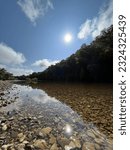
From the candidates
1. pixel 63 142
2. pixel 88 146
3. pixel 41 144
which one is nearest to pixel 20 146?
pixel 41 144

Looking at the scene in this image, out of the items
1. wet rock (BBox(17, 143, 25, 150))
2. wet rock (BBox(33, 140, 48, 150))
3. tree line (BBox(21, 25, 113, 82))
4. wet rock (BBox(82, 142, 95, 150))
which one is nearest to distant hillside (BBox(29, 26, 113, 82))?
tree line (BBox(21, 25, 113, 82))

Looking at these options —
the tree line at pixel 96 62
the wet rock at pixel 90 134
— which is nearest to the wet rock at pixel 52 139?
the wet rock at pixel 90 134

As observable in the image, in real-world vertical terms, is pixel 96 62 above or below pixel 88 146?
above

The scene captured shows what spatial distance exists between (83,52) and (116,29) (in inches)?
1904

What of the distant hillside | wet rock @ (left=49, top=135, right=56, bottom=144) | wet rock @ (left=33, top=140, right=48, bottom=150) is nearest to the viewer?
wet rock @ (left=33, top=140, right=48, bottom=150)

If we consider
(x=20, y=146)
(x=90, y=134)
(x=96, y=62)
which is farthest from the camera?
(x=96, y=62)

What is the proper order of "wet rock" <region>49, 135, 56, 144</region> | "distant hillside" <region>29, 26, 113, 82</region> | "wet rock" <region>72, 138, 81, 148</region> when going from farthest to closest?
"distant hillside" <region>29, 26, 113, 82</region> < "wet rock" <region>49, 135, 56, 144</region> < "wet rock" <region>72, 138, 81, 148</region>

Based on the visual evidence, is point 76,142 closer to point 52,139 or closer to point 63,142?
point 63,142

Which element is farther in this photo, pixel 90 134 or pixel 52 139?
pixel 90 134

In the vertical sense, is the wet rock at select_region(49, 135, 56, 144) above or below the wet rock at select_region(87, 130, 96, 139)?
below

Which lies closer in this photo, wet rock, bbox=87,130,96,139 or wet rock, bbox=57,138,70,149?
wet rock, bbox=57,138,70,149

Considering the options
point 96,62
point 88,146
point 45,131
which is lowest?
point 88,146

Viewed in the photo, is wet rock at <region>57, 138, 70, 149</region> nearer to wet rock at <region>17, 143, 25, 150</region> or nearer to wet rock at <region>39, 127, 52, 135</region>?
wet rock at <region>39, 127, 52, 135</region>

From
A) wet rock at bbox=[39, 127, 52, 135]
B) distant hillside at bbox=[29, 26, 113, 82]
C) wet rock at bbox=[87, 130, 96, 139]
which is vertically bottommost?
wet rock at bbox=[87, 130, 96, 139]
